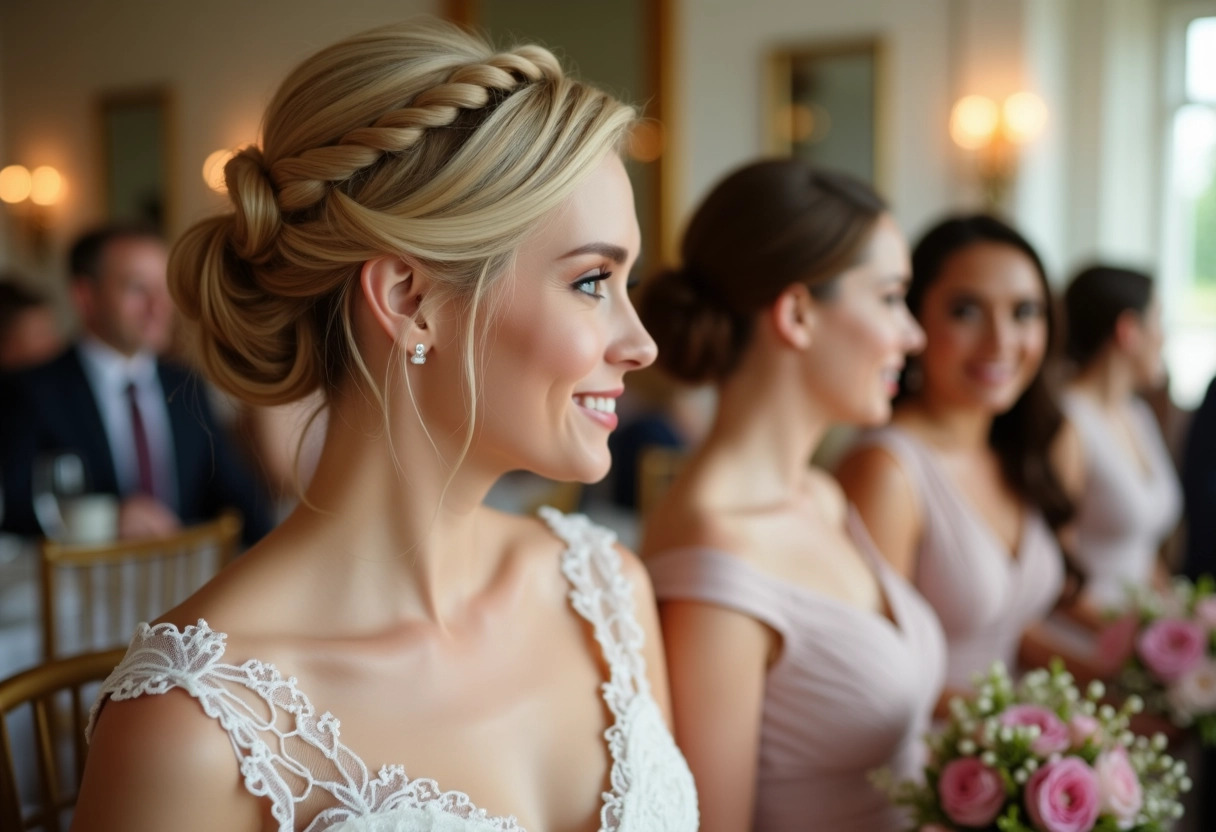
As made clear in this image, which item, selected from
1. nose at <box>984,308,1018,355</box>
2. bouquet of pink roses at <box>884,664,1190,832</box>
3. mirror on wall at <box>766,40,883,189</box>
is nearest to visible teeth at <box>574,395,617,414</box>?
bouquet of pink roses at <box>884,664,1190,832</box>

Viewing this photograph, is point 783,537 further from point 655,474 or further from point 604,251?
point 655,474

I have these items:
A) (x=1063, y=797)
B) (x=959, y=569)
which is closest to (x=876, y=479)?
(x=959, y=569)

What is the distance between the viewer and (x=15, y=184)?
841 centimetres

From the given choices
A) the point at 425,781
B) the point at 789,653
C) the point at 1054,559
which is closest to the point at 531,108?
the point at 425,781

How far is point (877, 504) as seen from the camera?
233 cm

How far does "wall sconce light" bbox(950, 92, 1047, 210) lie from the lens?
5.48m

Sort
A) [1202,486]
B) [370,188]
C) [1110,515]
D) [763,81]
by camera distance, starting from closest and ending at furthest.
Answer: [370,188]
[1202,486]
[1110,515]
[763,81]

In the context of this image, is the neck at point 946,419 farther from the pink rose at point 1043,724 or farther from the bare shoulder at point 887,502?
the pink rose at point 1043,724

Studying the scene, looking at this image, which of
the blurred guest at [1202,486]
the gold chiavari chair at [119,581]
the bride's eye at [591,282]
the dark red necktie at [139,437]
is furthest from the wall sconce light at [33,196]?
the bride's eye at [591,282]

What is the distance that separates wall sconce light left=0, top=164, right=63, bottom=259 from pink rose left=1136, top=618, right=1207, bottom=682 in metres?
8.49

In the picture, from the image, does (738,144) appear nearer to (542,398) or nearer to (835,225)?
(835,225)

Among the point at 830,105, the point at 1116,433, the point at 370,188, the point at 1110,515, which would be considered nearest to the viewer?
the point at 370,188

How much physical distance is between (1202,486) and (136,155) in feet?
25.0

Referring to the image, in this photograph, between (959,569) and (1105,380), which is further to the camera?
(1105,380)
